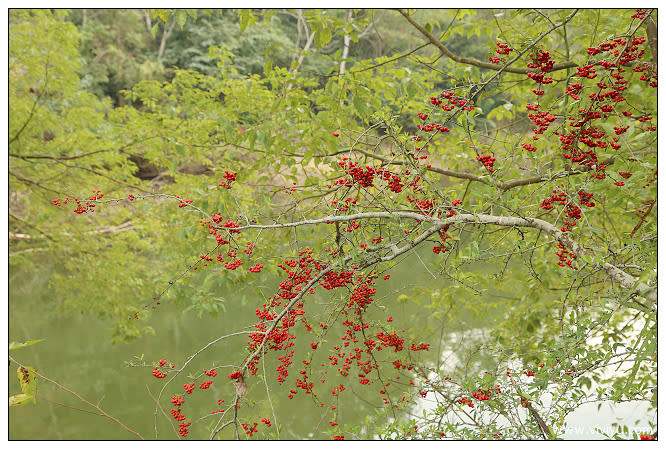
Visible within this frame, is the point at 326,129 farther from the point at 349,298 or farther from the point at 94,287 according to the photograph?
the point at 94,287

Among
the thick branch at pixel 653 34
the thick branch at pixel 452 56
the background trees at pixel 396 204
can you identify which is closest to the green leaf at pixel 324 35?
the background trees at pixel 396 204

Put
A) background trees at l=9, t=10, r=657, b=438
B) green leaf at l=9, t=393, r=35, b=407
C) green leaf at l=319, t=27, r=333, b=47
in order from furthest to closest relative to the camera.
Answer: green leaf at l=319, t=27, r=333, b=47, background trees at l=9, t=10, r=657, b=438, green leaf at l=9, t=393, r=35, b=407

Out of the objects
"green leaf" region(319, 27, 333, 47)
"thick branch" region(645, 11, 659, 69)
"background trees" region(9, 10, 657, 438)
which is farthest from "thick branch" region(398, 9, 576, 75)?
"thick branch" region(645, 11, 659, 69)

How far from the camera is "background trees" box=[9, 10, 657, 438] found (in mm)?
1659

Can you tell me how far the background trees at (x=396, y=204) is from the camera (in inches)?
65.3

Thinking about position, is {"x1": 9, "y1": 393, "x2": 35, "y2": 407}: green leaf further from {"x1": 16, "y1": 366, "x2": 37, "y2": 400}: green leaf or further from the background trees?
the background trees

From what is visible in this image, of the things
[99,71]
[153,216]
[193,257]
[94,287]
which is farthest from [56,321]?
[99,71]

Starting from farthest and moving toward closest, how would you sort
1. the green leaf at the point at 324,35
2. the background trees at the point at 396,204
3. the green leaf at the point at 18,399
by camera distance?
the green leaf at the point at 324,35 → the background trees at the point at 396,204 → the green leaf at the point at 18,399

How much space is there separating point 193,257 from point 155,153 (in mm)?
1955

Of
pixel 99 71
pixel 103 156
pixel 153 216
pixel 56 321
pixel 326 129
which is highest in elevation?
pixel 99 71

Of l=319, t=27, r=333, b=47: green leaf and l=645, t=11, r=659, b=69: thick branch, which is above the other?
l=319, t=27, r=333, b=47: green leaf

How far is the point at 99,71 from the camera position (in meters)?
14.7

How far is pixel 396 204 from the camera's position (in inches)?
73.2

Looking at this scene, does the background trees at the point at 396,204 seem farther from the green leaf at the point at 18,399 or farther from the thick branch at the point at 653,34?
the green leaf at the point at 18,399
